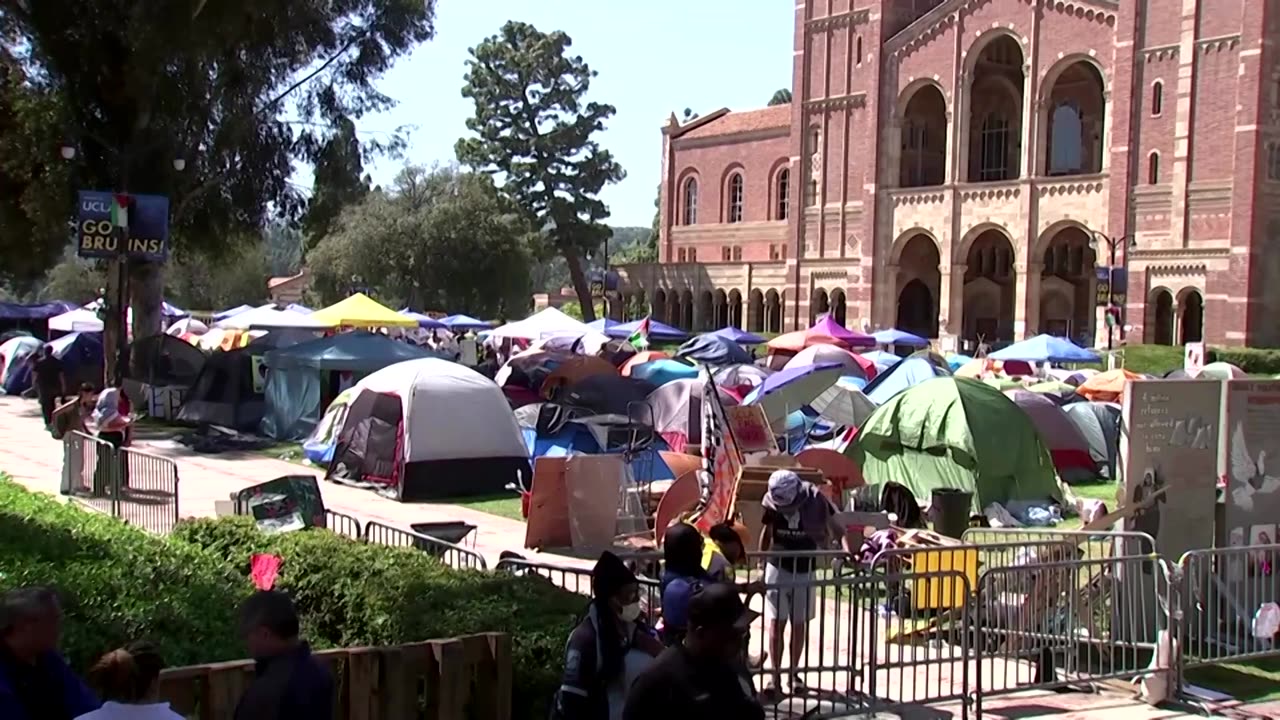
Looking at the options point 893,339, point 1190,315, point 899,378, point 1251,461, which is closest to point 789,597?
point 1251,461

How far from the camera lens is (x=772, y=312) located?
5531cm

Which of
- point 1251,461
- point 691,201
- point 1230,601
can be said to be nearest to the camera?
point 1230,601

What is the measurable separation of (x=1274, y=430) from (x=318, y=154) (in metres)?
23.1

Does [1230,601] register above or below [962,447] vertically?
below

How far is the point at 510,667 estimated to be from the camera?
18.5ft

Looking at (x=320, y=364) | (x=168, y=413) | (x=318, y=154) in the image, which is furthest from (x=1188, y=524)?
(x=318, y=154)

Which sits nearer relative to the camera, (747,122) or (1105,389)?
(1105,389)

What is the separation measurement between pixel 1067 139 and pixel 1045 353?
20223 millimetres

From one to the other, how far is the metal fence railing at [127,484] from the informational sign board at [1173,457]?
8.35m

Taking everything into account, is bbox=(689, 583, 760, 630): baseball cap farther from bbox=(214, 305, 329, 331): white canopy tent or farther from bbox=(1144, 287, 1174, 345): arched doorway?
bbox=(1144, 287, 1174, 345): arched doorway

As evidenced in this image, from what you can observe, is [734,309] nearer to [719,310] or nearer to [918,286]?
[719,310]

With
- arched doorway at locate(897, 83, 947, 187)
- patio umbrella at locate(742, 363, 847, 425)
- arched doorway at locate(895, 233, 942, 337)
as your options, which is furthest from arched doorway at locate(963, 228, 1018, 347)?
patio umbrella at locate(742, 363, 847, 425)

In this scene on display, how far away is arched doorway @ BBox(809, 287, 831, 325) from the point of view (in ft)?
171

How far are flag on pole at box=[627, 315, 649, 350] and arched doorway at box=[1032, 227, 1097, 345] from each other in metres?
18.4
